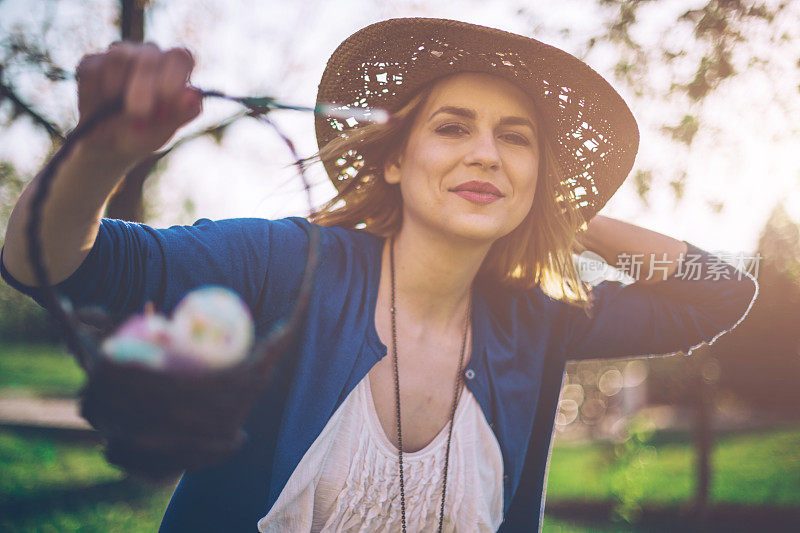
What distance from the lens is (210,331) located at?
801mm

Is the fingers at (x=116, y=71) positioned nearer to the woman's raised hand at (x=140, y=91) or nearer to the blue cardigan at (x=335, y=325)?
the woman's raised hand at (x=140, y=91)

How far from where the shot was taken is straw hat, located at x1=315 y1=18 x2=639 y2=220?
2.05 meters

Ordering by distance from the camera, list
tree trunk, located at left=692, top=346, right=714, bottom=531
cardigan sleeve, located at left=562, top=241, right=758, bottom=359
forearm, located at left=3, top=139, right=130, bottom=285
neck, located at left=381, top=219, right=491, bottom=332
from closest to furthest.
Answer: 1. forearm, located at left=3, top=139, right=130, bottom=285
2. neck, located at left=381, top=219, right=491, bottom=332
3. cardigan sleeve, located at left=562, top=241, right=758, bottom=359
4. tree trunk, located at left=692, top=346, right=714, bottom=531

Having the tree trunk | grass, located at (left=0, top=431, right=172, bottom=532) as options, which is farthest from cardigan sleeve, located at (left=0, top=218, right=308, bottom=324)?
the tree trunk

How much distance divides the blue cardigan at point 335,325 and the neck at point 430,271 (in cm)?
11

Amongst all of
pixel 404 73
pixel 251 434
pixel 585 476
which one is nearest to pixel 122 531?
pixel 251 434

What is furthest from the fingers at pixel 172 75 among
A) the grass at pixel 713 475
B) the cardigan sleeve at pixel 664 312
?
the grass at pixel 713 475

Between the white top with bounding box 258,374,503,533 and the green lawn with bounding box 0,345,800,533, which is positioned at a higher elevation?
the white top with bounding box 258,374,503,533

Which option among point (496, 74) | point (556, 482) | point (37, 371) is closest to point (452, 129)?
point (496, 74)

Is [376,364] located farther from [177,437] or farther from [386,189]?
[177,437]

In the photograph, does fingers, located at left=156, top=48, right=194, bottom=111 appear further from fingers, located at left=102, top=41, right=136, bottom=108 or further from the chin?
the chin

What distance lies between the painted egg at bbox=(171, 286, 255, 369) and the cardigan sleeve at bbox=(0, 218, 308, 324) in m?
0.46

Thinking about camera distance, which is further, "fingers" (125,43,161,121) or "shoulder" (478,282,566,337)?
"shoulder" (478,282,566,337)

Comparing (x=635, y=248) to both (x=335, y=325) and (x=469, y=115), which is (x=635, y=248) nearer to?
(x=469, y=115)
